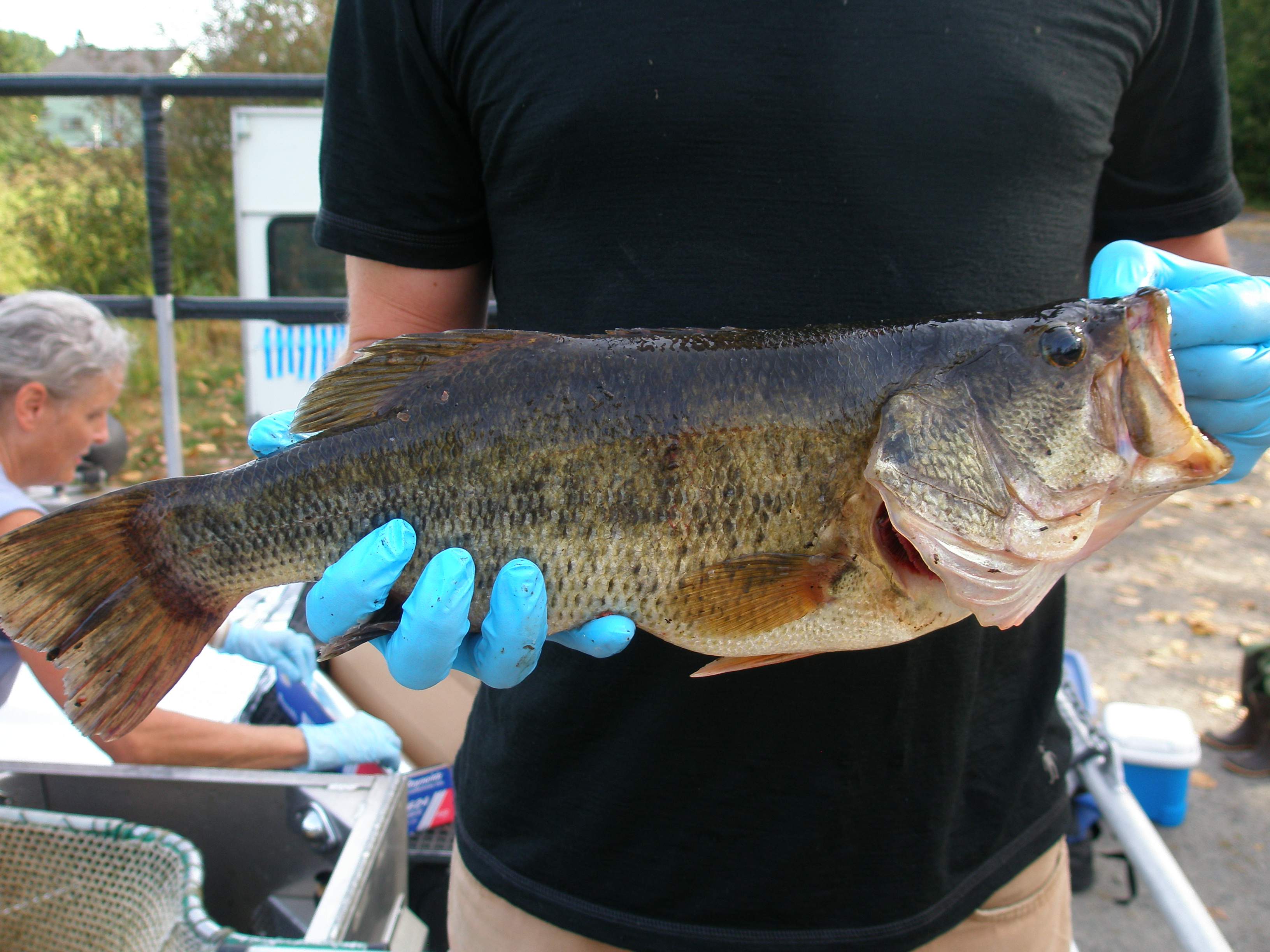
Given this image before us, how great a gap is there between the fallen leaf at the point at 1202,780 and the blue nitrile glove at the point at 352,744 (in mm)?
3573

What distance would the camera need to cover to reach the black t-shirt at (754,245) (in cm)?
146

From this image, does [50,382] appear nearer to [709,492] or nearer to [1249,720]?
[709,492]

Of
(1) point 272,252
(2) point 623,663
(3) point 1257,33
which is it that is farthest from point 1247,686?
(3) point 1257,33

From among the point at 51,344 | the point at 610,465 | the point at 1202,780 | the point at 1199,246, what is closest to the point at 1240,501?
the point at 1202,780

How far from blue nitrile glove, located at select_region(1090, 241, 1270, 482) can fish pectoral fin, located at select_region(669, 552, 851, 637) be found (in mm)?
647

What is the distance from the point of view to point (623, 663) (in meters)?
1.58

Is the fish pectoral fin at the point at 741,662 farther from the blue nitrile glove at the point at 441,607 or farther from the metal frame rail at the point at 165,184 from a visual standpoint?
the metal frame rail at the point at 165,184

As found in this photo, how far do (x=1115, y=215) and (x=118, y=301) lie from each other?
14.6 ft

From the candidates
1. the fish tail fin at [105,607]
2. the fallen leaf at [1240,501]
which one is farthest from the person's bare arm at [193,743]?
the fallen leaf at [1240,501]

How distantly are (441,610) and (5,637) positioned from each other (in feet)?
7.18

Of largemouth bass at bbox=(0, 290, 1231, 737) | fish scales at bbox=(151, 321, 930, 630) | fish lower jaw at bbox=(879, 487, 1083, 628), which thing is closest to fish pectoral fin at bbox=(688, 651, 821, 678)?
largemouth bass at bbox=(0, 290, 1231, 737)

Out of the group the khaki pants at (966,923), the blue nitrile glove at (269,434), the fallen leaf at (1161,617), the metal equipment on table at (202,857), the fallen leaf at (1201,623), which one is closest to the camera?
the khaki pants at (966,923)

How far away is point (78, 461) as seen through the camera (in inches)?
139

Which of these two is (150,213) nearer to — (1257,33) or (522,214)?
(522,214)
